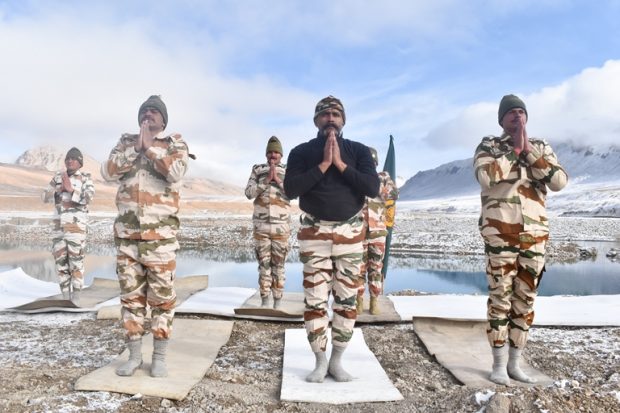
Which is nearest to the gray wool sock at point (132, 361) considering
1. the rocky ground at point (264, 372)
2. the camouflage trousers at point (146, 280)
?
the camouflage trousers at point (146, 280)

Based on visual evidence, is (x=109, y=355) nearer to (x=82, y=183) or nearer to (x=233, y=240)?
(x=82, y=183)

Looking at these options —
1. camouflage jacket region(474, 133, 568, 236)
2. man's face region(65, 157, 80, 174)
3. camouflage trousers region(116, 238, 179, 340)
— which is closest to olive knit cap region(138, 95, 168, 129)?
camouflage trousers region(116, 238, 179, 340)

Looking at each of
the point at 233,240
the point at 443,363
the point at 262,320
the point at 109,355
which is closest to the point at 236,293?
the point at 262,320

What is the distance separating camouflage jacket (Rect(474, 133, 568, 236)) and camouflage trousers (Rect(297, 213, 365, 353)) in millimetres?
1170

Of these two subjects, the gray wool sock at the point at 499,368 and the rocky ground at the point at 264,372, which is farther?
the gray wool sock at the point at 499,368

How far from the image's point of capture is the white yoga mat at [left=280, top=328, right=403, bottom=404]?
3951 mm

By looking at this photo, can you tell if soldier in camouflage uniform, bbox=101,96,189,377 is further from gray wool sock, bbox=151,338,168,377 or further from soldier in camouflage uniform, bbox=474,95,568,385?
soldier in camouflage uniform, bbox=474,95,568,385

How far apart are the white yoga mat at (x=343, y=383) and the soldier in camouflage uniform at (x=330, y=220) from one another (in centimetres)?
14

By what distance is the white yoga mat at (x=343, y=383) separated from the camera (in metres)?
3.95

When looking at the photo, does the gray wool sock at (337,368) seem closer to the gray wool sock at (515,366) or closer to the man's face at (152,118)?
the gray wool sock at (515,366)

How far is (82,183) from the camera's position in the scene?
25.7ft

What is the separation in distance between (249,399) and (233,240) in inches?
892

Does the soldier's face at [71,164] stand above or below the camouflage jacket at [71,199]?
above

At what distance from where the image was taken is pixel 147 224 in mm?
4113
